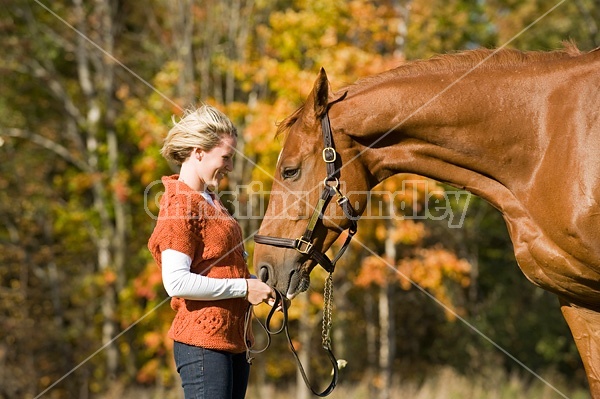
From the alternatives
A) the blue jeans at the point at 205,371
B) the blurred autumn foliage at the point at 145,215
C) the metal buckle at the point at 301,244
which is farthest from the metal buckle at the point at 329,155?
the blurred autumn foliage at the point at 145,215

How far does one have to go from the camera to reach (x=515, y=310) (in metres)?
14.9

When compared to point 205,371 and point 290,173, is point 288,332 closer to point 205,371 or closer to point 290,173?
point 205,371

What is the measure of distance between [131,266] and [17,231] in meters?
2.57

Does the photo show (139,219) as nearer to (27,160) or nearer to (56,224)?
(56,224)

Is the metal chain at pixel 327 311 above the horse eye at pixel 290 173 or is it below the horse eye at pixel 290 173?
below

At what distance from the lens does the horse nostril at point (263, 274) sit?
11.4 feet

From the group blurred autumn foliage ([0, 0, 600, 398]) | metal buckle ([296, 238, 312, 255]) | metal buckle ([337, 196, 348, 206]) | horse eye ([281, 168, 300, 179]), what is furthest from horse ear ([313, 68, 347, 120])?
blurred autumn foliage ([0, 0, 600, 398])

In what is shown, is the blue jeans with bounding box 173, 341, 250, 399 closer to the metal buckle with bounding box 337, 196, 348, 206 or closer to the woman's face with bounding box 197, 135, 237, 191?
the woman's face with bounding box 197, 135, 237, 191

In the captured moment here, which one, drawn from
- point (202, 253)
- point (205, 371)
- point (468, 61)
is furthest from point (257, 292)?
point (468, 61)

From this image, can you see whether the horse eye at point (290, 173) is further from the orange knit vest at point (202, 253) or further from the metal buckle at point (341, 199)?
the orange knit vest at point (202, 253)

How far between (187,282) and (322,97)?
113 cm

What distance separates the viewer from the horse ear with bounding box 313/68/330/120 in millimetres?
3477

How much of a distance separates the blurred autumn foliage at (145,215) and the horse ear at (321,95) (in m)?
6.46

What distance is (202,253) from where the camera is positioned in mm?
3359
